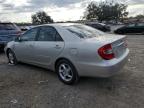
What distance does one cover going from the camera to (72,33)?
197 inches

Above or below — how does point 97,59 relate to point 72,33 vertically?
below

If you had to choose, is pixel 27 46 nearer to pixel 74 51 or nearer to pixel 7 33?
pixel 74 51

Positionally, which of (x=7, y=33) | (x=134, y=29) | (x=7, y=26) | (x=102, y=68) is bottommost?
(x=134, y=29)

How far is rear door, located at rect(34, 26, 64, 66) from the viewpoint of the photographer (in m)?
5.20

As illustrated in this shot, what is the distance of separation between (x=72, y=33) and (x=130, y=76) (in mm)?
2022

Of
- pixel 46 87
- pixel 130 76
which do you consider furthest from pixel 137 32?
pixel 46 87

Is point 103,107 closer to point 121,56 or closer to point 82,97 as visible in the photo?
point 82,97

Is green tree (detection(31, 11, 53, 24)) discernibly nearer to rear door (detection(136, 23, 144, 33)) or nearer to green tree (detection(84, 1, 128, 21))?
green tree (detection(84, 1, 128, 21))

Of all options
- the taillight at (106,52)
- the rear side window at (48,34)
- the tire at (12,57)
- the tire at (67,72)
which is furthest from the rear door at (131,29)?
the taillight at (106,52)

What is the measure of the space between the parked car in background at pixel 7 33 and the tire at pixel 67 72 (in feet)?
17.7

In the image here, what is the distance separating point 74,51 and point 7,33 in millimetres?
6267

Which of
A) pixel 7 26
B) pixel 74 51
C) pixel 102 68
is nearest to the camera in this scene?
pixel 102 68

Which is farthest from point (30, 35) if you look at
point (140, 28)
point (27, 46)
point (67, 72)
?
point (140, 28)

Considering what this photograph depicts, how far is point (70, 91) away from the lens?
4746 mm
